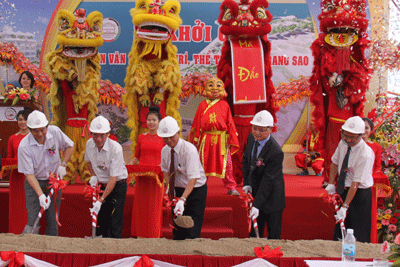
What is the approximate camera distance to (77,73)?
4.87 m

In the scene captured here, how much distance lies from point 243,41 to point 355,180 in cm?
224

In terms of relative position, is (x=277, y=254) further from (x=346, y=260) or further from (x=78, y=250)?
(x=78, y=250)

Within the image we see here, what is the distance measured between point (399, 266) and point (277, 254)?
0.76 meters

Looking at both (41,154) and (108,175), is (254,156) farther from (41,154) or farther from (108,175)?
(41,154)

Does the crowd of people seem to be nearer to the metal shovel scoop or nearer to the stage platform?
the metal shovel scoop

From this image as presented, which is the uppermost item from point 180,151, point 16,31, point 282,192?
point 16,31

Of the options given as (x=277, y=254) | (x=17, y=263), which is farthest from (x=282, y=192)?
(x=17, y=263)

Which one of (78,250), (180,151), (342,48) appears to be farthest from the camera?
(342,48)

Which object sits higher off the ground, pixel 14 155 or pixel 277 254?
pixel 14 155

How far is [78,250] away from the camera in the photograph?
2.72 metres

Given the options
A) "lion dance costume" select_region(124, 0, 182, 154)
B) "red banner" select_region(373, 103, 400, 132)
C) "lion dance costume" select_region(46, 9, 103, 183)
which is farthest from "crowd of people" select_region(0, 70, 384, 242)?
"lion dance costume" select_region(124, 0, 182, 154)

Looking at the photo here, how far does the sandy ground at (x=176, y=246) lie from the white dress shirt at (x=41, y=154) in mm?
752

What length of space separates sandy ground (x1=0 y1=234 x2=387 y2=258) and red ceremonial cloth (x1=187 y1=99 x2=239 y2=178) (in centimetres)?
166

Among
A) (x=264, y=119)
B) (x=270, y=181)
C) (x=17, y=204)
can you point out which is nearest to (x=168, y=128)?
(x=264, y=119)
